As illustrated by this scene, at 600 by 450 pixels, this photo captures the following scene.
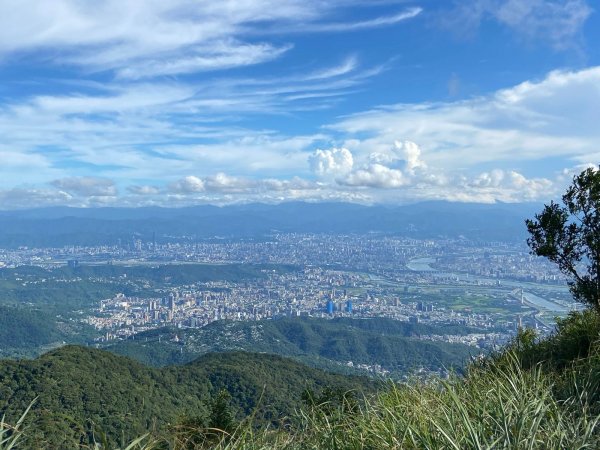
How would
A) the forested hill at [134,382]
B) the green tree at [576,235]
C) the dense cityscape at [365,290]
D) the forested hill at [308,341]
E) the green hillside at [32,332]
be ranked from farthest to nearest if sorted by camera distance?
1. the dense cityscape at [365,290]
2. the green hillside at [32,332]
3. the forested hill at [308,341]
4. the forested hill at [134,382]
5. the green tree at [576,235]

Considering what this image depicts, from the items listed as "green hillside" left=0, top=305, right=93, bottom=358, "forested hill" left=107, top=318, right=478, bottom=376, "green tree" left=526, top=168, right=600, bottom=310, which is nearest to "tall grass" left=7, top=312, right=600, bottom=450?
"green tree" left=526, top=168, right=600, bottom=310

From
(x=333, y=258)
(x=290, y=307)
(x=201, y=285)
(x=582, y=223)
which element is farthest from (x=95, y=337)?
(x=333, y=258)

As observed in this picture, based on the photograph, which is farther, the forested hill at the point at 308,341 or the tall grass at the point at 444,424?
the forested hill at the point at 308,341

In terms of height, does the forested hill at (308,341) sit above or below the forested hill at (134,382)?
below

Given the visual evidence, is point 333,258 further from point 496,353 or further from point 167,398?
point 496,353

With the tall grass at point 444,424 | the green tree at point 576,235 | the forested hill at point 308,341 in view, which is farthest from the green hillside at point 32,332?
the tall grass at point 444,424

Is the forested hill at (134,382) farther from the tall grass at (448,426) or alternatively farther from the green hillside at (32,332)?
the green hillside at (32,332)

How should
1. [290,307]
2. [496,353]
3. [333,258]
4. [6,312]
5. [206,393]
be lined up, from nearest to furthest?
[496,353]
[206,393]
[6,312]
[290,307]
[333,258]
